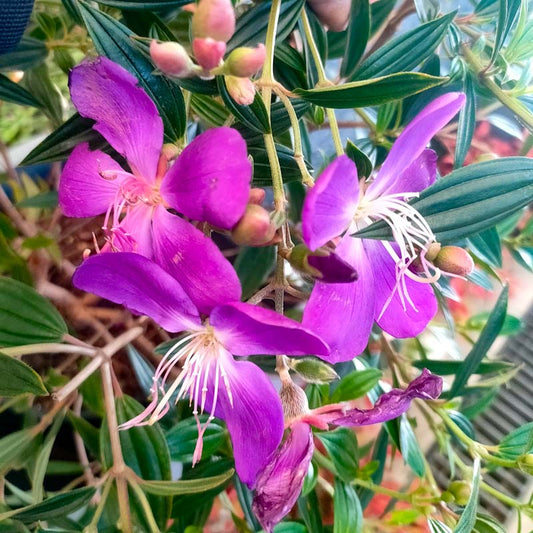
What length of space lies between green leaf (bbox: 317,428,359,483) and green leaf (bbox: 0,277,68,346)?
1.13 feet

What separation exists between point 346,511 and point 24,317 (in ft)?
1.42

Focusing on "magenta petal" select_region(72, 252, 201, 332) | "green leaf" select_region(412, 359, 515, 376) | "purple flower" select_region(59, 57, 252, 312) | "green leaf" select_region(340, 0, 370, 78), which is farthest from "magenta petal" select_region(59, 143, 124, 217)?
"green leaf" select_region(412, 359, 515, 376)

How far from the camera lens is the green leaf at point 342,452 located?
0.68 m

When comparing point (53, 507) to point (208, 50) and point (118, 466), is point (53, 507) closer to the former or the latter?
point (118, 466)

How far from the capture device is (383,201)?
1.33ft

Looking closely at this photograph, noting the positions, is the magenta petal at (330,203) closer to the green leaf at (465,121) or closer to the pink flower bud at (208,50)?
the pink flower bud at (208,50)

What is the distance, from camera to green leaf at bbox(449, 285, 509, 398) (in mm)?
717

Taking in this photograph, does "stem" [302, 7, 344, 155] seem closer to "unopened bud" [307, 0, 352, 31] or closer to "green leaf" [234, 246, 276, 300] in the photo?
"unopened bud" [307, 0, 352, 31]

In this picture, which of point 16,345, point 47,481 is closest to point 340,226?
point 16,345

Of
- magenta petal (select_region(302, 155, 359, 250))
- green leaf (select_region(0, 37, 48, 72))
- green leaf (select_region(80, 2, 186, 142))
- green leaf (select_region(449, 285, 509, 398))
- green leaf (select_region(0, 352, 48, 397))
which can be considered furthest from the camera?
green leaf (select_region(449, 285, 509, 398))

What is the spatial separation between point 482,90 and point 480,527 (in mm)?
500

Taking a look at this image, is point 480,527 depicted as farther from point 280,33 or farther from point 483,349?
point 280,33

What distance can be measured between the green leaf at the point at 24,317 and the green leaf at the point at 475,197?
1.27 ft

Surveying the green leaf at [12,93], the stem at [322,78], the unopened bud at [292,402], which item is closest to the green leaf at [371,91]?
the stem at [322,78]
